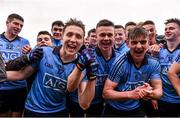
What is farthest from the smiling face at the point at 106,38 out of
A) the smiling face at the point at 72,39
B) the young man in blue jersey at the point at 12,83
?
the young man in blue jersey at the point at 12,83

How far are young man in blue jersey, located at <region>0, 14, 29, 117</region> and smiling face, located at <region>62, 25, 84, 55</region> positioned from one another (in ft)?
8.68

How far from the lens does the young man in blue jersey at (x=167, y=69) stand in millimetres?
6520

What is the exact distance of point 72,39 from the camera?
483 centimetres

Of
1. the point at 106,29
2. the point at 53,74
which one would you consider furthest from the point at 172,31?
the point at 53,74

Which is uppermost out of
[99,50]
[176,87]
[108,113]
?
[99,50]

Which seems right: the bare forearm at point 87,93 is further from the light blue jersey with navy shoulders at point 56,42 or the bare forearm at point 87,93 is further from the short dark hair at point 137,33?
the light blue jersey with navy shoulders at point 56,42

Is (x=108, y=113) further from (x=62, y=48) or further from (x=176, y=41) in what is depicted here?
(x=176, y=41)

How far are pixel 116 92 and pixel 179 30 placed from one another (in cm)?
233

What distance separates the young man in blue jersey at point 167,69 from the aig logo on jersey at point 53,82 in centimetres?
230

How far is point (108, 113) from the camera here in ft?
19.1

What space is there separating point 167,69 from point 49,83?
8.29 feet

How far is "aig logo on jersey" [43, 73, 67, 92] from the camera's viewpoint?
495cm

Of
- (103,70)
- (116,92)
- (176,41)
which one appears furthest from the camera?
(176,41)

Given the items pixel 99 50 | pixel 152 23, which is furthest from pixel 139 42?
pixel 152 23
